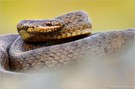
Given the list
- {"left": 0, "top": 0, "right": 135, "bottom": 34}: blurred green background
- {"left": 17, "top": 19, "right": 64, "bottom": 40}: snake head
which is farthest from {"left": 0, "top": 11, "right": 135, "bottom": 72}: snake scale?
{"left": 0, "top": 0, "right": 135, "bottom": 34}: blurred green background

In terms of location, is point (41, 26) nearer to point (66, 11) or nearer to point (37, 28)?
point (37, 28)

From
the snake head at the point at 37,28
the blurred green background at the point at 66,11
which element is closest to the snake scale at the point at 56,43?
the snake head at the point at 37,28

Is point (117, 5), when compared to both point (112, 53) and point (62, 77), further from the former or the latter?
point (62, 77)

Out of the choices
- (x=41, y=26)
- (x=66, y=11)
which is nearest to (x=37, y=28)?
(x=41, y=26)

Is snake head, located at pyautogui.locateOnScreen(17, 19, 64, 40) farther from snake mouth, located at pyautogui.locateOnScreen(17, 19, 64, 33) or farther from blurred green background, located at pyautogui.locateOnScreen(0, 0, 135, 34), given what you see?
blurred green background, located at pyautogui.locateOnScreen(0, 0, 135, 34)

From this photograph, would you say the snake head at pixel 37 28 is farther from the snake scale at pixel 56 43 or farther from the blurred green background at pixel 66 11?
the blurred green background at pixel 66 11
